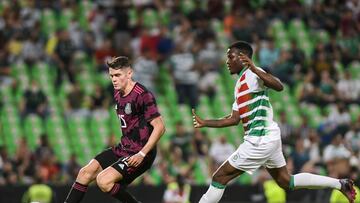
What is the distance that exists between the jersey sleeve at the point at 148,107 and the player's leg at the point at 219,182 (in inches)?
41.0

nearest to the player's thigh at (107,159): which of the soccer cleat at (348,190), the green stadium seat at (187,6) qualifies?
the soccer cleat at (348,190)

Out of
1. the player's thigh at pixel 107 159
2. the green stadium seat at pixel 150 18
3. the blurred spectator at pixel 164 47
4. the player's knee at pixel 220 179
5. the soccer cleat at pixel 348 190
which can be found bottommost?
the soccer cleat at pixel 348 190

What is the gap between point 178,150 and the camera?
19078mm

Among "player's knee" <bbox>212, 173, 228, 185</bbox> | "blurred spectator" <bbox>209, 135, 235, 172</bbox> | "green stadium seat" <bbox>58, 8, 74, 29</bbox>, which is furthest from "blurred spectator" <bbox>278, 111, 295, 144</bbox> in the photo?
"player's knee" <bbox>212, 173, 228, 185</bbox>

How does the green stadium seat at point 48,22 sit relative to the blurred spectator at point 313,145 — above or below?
above

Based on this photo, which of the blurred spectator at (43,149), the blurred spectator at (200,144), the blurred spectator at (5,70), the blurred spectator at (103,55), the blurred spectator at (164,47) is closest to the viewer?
the blurred spectator at (43,149)

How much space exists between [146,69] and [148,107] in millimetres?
10496

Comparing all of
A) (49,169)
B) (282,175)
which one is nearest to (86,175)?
(282,175)

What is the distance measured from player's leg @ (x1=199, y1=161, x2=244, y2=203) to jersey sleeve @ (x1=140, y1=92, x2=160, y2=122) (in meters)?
1.04

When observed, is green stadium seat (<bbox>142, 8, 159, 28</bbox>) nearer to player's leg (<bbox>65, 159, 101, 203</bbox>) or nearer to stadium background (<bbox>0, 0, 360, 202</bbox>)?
stadium background (<bbox>0, 0, 360, 202</bbox>)

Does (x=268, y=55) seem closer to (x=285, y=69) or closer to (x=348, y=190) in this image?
(x=285, y=69)

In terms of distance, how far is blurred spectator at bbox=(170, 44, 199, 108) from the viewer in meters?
21.4

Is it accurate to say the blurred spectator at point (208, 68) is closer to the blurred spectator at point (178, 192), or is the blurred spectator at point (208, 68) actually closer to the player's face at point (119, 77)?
the blurred spectator at point (178, 192)

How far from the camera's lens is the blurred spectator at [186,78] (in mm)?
21391
